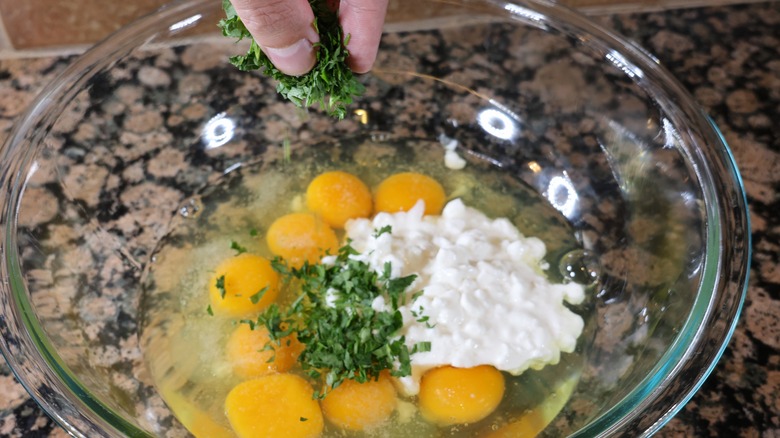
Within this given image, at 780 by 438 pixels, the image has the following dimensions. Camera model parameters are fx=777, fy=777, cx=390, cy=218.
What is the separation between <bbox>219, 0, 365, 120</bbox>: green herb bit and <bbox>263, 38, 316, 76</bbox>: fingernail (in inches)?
2.7

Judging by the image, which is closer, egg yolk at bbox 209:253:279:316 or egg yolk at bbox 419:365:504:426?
egg yolk at bbox 419:365:504:426

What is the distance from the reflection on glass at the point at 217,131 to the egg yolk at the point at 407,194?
1.92 feet

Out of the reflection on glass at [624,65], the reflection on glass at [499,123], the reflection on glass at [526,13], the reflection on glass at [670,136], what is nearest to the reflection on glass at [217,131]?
the reflection on glass at [499,123]

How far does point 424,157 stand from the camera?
2811 millimetres

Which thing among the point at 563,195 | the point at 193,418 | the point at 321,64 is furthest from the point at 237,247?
the point at 563,195

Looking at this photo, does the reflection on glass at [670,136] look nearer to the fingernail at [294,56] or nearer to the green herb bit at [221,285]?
the fingernail at [294,56]

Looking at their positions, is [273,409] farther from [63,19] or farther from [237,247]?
[63,19]

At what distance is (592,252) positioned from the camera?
8.38ft

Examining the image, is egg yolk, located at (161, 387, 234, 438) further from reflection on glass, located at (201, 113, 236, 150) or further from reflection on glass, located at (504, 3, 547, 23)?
reflection on glass, located at (504, 3, 547, 23)

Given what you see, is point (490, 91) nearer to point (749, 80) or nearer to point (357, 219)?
point (357, 219)

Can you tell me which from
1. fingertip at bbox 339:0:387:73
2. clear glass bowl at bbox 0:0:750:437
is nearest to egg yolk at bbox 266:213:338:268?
clear glass bowl at bbox 0:0:750:437

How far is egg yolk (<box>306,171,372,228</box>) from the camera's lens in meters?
2.58

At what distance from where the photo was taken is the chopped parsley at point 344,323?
216 cm

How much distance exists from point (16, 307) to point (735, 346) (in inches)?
80.3
